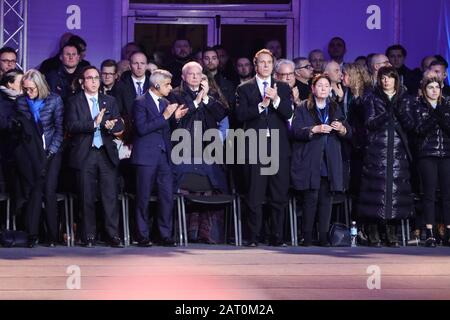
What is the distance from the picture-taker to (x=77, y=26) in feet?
51.8

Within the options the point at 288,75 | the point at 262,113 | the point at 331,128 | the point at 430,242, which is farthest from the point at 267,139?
the point at 430,242

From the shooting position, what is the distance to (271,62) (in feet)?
40.3

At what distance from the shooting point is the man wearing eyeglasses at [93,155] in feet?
39.4

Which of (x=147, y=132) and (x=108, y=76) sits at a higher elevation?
(x=108, y=76)

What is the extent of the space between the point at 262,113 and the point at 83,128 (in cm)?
184

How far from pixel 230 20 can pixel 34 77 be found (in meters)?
4.90

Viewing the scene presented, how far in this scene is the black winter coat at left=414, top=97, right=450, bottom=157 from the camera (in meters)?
12.4

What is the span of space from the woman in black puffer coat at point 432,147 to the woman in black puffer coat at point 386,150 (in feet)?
0.65

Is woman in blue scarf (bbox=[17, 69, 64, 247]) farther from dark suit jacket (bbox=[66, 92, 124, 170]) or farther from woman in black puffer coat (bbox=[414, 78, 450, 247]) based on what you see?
woman in black puffer coat (bbox=[414, 78, 450, 247])

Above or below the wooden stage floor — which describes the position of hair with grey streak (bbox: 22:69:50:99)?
above

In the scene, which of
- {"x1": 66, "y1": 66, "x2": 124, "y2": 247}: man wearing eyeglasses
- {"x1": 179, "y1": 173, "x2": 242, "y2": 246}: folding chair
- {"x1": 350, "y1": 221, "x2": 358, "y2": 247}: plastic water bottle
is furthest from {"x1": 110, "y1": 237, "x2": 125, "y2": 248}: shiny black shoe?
{"x1": 350, "y1": 221, "x2": 358, "y2": 247}: plastic water bottle

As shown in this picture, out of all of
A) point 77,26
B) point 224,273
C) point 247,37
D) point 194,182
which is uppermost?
point 77,26

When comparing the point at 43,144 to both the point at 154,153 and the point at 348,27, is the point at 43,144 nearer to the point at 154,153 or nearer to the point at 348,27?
the point at 154,153

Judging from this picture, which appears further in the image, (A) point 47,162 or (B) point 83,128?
(A) point 47,162
